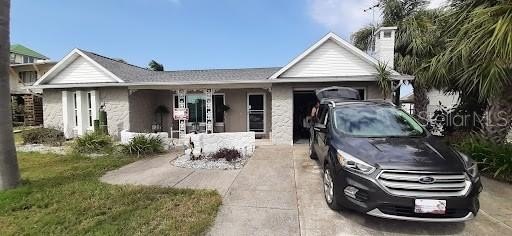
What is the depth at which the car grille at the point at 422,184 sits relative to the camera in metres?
3.51

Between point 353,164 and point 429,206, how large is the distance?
0.96 m

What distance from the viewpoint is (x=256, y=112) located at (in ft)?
46.8

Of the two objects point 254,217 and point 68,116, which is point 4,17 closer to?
point 254,217

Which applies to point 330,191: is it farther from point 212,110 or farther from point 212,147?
point 212,110

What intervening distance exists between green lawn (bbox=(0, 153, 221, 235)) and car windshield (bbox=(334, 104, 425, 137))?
254 cm

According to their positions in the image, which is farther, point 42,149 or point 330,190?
point 42,149

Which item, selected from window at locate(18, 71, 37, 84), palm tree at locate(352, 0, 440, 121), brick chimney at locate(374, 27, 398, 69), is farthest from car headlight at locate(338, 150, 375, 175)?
window at locate(18, 71, 37, 84)

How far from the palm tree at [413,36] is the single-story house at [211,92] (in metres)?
1.77

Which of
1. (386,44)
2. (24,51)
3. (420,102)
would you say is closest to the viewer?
(386,44)

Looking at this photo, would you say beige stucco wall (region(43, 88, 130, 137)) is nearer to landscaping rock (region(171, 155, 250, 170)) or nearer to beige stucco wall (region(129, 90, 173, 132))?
beige stucco wall (region(129, 90, 173, 132))

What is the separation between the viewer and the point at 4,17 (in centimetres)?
537

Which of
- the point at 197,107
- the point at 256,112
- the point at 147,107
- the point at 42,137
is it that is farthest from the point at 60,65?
the point at 256,112

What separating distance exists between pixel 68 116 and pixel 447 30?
14722 mm

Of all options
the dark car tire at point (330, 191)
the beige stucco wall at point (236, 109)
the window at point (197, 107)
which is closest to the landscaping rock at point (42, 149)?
the window at point (197, 107)
